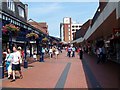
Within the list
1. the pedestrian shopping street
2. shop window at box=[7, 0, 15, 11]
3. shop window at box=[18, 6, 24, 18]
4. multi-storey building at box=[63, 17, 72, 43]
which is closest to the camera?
the pedestrian shopping street

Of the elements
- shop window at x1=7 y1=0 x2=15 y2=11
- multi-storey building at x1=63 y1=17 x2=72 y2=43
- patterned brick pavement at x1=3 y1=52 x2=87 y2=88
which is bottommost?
patterned brick pavement at x1=3 y1=52 x2=87 y2=88

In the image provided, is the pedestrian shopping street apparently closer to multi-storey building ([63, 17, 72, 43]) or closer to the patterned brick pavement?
the patterned brick pavement

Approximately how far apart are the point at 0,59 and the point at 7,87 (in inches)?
200

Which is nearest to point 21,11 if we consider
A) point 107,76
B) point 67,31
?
point 107,76

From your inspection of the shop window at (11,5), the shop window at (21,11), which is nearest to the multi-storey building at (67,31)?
the shop window at (21,11)

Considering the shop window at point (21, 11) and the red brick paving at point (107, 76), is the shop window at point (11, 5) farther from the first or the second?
the red brick paving at point (107, 76)

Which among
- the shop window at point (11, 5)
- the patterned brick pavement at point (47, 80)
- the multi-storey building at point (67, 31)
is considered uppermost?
the multi-storey building at point (67, 31)

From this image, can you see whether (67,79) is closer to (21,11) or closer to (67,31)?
(21,11)

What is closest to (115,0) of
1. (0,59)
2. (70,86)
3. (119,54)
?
(70,86)

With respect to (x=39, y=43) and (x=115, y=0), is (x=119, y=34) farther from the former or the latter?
(x=39, y=43)

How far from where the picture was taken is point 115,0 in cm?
1351

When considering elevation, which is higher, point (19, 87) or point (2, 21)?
point (2, 21)

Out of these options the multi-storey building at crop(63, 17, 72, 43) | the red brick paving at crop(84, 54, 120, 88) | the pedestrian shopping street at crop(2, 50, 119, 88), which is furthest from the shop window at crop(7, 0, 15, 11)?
the multi-storey building at crop(63, 17, 72, 43)

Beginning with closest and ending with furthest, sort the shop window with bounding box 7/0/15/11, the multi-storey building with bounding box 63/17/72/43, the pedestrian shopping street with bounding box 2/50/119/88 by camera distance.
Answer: the pedestrian shopping street with bounding box 2/50/119/88, the shop window with bounding box 7/0/15/11, the multi-storey building with bounding box 63/17/72/43
